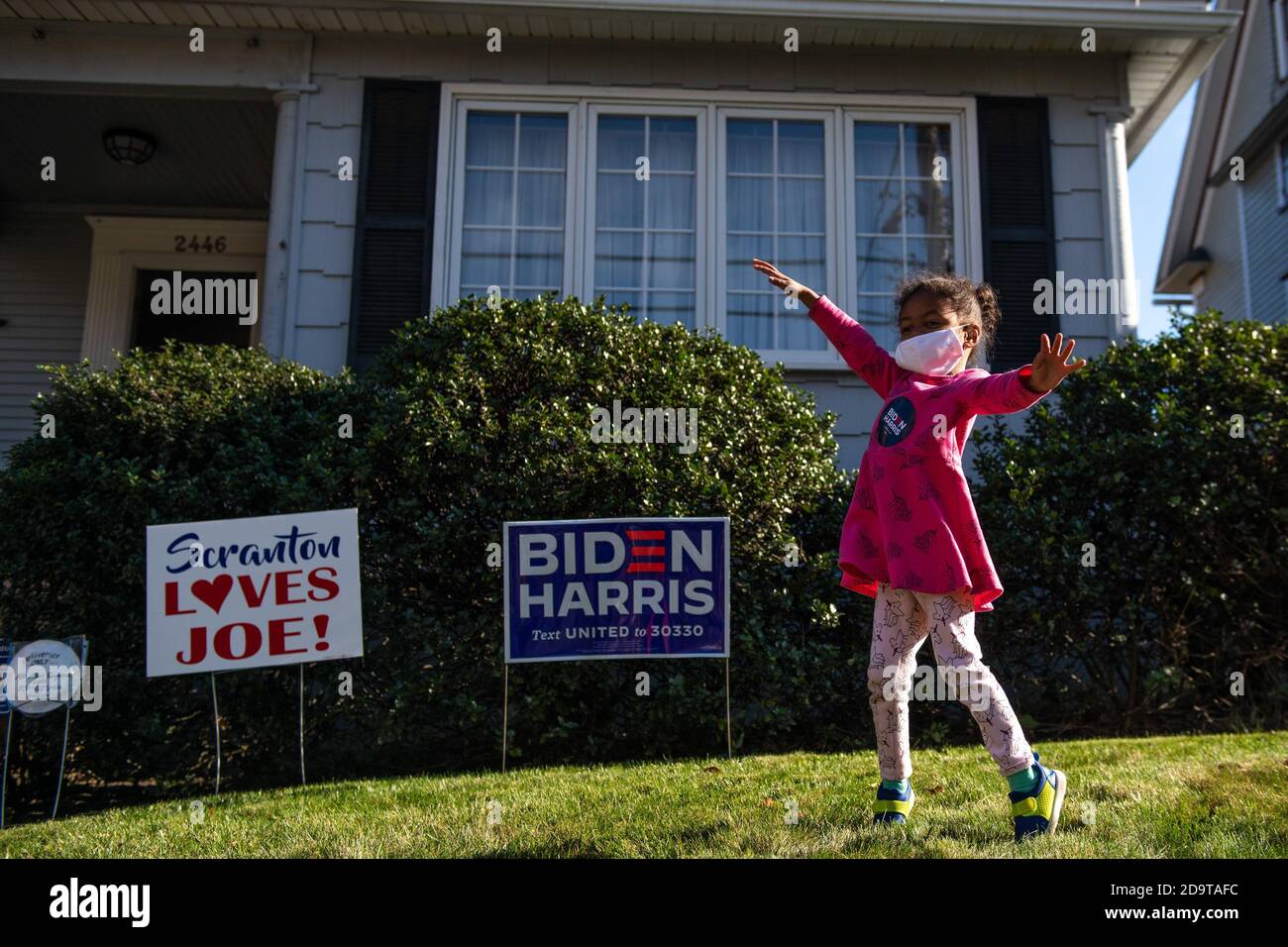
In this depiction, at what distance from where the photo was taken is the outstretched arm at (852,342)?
147 inches

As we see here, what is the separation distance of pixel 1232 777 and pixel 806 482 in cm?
241

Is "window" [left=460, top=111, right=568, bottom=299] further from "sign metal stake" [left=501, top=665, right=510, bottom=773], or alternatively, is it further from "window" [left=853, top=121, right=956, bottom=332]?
"sign metal stake" [left=501, top=665, right=510, bottom=773]

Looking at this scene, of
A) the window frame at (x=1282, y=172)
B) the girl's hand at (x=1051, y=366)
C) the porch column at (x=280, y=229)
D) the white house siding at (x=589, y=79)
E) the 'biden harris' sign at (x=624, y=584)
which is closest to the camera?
the girl's hand at (x=1051, y=366)

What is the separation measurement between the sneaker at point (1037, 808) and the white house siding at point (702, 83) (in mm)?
4833

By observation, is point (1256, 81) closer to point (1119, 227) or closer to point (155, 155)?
point (1119, 227)

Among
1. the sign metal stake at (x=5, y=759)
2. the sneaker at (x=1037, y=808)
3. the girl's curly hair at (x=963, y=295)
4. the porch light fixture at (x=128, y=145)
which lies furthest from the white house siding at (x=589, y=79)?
the sneaker at (x=1037, y=808)

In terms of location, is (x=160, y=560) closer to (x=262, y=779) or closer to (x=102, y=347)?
(x=262, y=779)

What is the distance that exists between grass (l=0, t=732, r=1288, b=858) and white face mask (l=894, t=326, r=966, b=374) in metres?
1.44

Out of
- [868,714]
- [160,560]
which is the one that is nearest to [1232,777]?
[868,714]

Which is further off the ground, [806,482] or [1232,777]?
[806,482]

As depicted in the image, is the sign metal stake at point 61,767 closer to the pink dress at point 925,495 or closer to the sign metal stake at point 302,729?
the sign metal stake at point 302,729

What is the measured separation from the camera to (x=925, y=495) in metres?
3.36

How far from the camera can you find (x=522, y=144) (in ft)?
26.8

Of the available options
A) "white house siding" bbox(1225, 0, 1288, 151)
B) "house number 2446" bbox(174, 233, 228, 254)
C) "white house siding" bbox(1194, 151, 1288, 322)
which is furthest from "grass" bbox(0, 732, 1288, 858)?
"white house siding" bbox(1225, 0, 1288, 151)
